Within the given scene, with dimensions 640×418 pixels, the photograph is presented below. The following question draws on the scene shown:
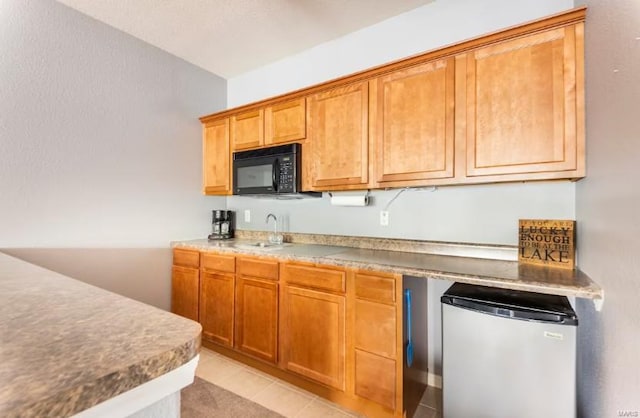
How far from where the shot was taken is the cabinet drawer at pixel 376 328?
1674 millimetres

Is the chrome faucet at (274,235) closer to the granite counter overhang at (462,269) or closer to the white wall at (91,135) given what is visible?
the granite counter overhang at (462,269)

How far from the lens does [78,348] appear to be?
0.53m

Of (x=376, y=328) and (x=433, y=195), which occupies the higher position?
(x=433, y=195)

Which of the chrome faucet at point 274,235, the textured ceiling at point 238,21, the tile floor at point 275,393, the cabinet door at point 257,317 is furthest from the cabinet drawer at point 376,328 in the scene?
the textured ceiling at point 238,21

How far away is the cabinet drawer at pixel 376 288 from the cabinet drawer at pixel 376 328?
38 millimetres

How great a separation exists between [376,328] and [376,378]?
29 cm

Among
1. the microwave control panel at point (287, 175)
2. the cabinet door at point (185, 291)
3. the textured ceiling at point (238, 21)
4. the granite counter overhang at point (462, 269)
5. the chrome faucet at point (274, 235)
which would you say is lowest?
the cabinet door at point (185, 291)

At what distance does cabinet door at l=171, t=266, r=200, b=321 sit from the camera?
266 centimetres

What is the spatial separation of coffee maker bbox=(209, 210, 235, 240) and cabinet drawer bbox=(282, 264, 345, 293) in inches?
52.2

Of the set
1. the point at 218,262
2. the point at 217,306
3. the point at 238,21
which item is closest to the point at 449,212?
the point at 218,262

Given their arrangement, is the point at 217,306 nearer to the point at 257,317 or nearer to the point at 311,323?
the point at 257,317

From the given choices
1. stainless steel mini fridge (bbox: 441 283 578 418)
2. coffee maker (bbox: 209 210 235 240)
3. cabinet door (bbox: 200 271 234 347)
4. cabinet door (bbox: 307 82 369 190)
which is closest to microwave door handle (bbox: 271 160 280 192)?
cabinet door (bbox: 307 82 369 190)

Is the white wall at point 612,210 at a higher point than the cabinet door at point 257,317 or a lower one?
higher

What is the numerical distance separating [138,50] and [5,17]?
2.72 ft
